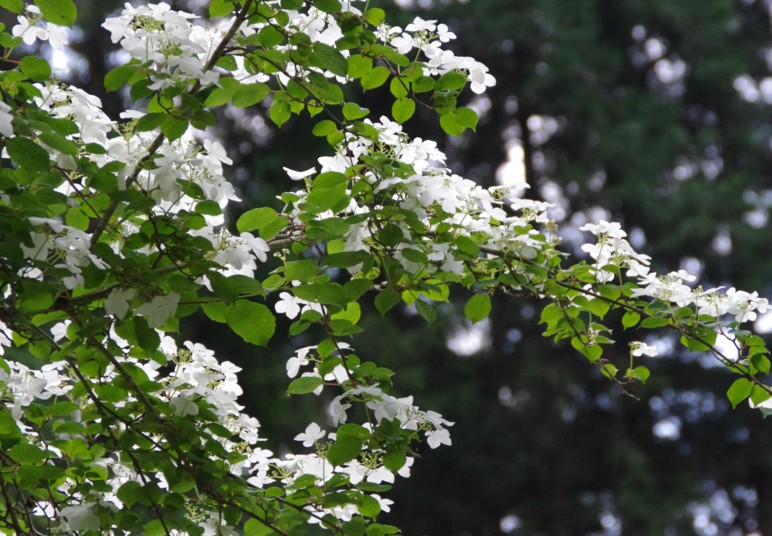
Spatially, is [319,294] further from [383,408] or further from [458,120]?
[458,120]

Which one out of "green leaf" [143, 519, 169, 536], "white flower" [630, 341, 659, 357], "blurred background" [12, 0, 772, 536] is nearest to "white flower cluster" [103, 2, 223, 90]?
"green leaf" [143, 519, 169, 536]

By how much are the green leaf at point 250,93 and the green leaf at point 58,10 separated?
9.9 inches

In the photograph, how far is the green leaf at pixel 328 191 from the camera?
1.47m

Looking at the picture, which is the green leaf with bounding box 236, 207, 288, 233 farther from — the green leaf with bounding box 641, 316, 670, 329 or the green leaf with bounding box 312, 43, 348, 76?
the green leaf with bounding box 641, 316, 670, 329

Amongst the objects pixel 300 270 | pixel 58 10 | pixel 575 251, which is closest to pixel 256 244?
pixel 300 270

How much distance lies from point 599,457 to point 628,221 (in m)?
1.69

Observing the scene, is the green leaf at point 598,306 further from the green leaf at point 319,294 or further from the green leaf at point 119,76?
the green leaf at point 119,76

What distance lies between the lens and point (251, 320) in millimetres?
1444

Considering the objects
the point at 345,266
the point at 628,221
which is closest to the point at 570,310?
the point at 345,266

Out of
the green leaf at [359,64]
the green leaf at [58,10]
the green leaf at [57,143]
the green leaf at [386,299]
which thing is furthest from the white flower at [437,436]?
the green leaf at [58,10]

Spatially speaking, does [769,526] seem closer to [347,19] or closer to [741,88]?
[741,88]

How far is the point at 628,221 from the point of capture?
24.1 ft

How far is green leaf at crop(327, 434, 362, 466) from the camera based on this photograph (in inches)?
A: 57.8

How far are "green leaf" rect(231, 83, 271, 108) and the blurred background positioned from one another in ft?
16.7
